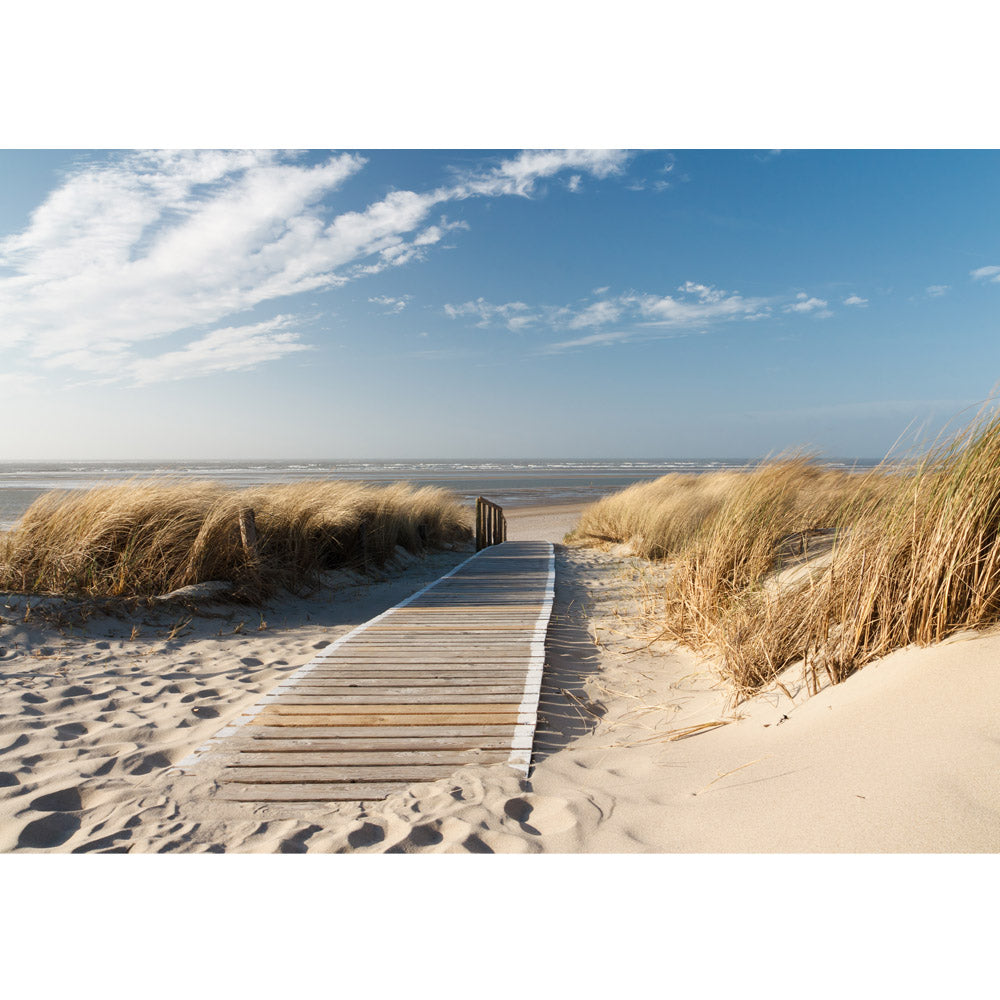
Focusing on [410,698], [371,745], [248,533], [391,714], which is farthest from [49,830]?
[248,533]

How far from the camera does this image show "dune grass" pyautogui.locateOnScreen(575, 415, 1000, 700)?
272 cm

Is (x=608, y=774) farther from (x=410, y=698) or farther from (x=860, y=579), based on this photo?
(x=860, y=579)

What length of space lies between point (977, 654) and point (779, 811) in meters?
1.13

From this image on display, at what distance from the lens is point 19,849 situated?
7.13 ft

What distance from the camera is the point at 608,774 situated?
268 centimetres

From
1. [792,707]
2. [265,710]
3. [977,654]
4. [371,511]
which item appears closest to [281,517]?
[371,511]

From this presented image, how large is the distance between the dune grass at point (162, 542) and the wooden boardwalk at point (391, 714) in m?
1.97

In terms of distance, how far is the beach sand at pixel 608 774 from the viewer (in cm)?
193

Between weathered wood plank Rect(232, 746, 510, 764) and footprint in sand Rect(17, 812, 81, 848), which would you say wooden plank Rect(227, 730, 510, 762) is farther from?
footprint in sand Rect(17, 812, 81, 848)

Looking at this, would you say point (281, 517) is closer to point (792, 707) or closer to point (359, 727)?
point (359, 727)

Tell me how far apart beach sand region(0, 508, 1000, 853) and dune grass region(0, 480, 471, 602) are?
1563mm

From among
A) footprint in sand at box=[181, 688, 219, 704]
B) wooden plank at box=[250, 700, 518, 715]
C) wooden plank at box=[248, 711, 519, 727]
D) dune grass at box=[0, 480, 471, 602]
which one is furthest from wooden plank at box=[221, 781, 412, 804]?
dune grass at box=[0, 480, 471, 602]

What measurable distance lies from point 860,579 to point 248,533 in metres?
5.51

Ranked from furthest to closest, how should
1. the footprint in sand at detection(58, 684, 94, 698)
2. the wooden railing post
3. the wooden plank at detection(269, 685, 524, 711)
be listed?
the wooden railing post → the footprint in sand at detection(58, 684, 94, 698) → the wooden plank at detection(269, 685, 524, 711)
